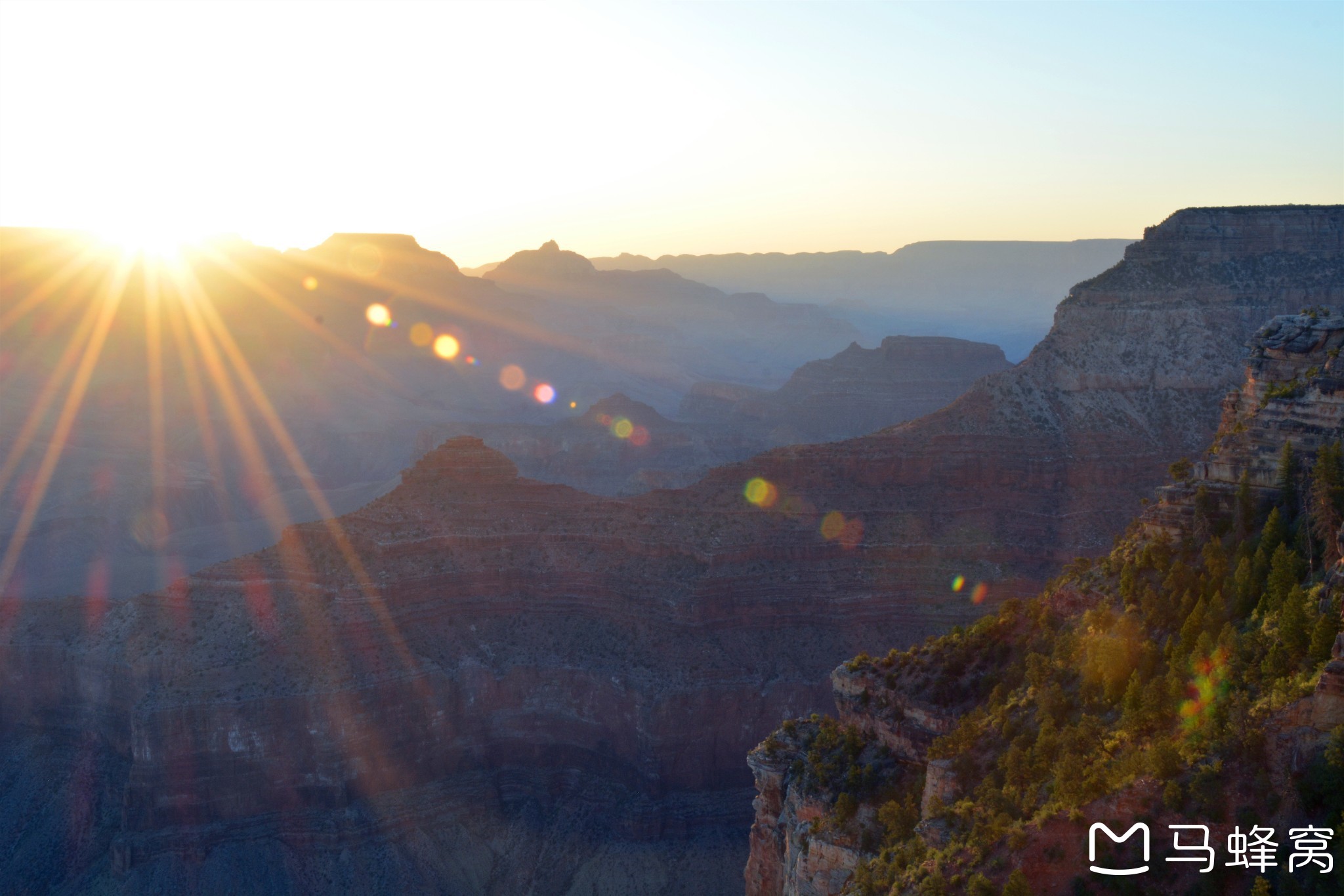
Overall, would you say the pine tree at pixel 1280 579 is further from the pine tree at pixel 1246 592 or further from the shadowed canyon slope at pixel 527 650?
the shadowed canyon slope at pixel 527 650

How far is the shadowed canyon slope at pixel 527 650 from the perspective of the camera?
47.1 m

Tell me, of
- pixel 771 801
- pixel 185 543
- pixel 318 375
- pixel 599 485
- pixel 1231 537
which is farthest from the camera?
pixel 318 375

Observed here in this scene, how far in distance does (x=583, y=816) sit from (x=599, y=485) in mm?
69192

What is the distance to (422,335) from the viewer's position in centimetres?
18612

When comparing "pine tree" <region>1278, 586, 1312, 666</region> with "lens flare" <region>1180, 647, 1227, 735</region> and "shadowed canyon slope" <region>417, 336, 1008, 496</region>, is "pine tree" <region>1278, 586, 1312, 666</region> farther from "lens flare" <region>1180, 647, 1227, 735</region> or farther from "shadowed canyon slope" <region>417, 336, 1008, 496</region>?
"shadowed canyon slope" <region>417, 336, 1008, 496</region>

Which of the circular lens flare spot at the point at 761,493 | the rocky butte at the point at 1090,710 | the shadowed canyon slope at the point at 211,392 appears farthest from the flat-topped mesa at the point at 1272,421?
the shadowed canyon slope at the point at 211,392

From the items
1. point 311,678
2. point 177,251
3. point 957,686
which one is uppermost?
point 177,251

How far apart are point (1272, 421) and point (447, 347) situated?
173495mm

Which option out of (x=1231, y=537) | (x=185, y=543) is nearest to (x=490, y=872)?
(x=1231, y=537)

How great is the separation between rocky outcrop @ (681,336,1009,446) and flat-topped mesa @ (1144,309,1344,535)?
9829 cm

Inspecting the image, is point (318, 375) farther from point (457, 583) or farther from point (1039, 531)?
point (1039, 531)

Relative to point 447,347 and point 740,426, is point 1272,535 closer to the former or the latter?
point 740,426

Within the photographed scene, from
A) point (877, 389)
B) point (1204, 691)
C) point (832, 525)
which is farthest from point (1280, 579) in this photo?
point (877, 389)

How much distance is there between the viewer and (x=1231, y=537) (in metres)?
21.6
